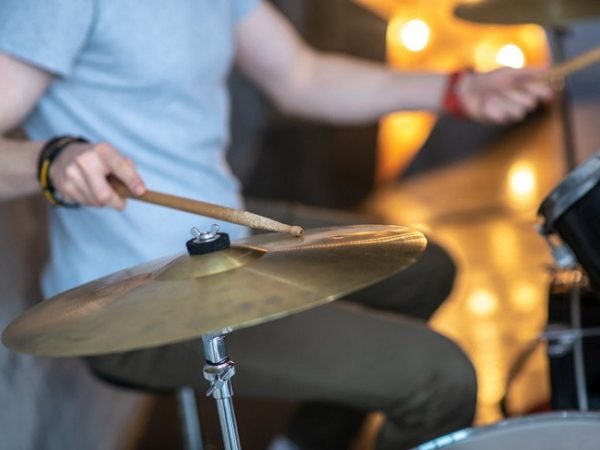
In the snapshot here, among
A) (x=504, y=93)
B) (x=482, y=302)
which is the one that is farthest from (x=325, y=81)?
(x=482, y=302)

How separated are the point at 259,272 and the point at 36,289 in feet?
2.85

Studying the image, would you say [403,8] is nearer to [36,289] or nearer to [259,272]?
[36,289]

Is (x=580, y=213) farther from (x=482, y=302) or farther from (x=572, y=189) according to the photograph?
(x=482, y=302)

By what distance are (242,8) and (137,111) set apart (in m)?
0.39

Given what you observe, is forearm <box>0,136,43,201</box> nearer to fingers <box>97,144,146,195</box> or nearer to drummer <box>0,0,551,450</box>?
Result: drummer <box>0,0,551,450</box>

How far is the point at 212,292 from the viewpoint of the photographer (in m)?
0.89

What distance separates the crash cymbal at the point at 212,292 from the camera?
0.83m

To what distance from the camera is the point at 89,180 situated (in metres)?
1.11

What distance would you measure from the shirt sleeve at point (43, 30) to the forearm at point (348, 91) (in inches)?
24.4

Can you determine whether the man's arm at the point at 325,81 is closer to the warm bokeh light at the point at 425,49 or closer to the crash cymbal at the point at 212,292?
the crash cymbal at the point at 212,292

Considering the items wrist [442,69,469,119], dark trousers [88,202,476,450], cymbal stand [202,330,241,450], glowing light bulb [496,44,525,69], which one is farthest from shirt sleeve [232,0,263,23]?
glowing light bulb [496,44,525,69]

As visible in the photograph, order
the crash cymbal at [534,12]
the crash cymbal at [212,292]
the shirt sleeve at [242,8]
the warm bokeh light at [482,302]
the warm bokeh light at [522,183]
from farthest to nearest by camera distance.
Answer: the warm bokeh light at [522,183], the warm bokeh light at [482,302], the crash cymbal at [534,12], the shirt sleeve at [242,8], the crash cymbal at [212,292]

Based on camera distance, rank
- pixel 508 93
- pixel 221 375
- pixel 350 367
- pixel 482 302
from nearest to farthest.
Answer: pixel 221 375, pixel 350 367, pixel 508 93, pixel 482 302

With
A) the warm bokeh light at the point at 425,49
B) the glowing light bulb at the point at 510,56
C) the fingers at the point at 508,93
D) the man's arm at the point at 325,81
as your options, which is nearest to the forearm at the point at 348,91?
the man's arm at the point at 325,81
